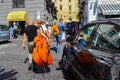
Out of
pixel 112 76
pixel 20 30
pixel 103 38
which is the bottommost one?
pixel 20 30

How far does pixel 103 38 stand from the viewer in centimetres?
577

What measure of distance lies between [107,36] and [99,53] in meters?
0.57

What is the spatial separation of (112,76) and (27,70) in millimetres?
5560

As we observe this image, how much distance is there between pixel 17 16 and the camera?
35.0 metres

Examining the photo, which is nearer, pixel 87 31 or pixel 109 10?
pixel 87 31

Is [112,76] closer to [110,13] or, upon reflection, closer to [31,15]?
[110,13]

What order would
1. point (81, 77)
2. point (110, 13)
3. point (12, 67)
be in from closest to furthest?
point (81, 77)
point (12, 67)
point (110, 13)

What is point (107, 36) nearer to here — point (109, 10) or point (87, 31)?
point (87, 31)

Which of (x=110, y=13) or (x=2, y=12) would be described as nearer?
(x=110, y=13)

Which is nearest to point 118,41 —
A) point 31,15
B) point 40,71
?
point 40,71

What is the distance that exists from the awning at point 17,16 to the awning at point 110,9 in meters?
10.9

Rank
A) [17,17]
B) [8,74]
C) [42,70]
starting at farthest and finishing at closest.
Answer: [17,17] → [42,70] → [8,74]

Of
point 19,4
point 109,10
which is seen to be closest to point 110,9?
point 109,10

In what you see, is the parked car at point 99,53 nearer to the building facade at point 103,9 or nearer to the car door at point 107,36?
the car door at point 107,36
